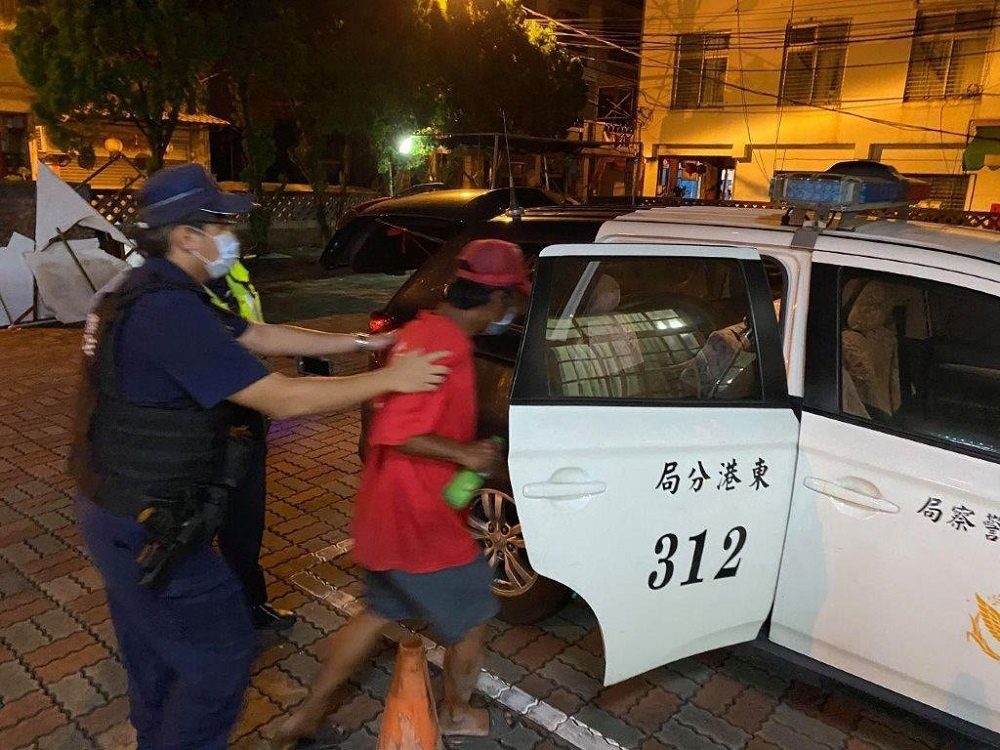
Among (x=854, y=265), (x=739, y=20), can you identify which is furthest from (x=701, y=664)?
(x=739, y=20)

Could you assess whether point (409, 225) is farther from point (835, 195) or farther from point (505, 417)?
point (835, 195)

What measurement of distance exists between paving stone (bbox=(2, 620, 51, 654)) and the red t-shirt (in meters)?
1.76

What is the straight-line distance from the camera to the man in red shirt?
212 centimetres

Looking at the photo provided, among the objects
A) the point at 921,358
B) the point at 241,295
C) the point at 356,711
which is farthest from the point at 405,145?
the point at 356,711

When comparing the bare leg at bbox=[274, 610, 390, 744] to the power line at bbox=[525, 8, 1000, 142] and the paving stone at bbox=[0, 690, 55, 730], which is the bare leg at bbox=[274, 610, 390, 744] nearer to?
the paving stone at bbox=[0, 690, 55, 730]

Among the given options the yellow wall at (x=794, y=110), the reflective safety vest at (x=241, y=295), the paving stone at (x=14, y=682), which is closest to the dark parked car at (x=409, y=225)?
the reflective safety vest at (x=241, y=295)

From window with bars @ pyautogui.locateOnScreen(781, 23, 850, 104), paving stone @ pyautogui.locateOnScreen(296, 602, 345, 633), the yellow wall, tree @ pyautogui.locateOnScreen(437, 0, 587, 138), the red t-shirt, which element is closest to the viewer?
the red t-shirt

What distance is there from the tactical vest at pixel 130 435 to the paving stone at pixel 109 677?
1.34m

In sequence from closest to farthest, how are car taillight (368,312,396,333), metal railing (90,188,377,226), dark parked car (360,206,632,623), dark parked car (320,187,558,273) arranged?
dark parked car (360,206,632,623)
car taillight (368,312,396,333)
dark parked car (320,187,558,273)
metal railing (90,188,377,226)

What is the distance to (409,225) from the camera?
941 centimetres

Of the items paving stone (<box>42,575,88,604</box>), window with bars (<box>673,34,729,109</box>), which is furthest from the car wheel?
window with bars (<box>673,34,729,109</box>)

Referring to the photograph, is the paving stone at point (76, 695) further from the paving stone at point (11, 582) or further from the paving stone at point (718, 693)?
the paving stone at point (718, 693)

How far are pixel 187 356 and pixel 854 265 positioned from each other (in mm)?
1977

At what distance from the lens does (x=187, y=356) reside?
1.75 meters
